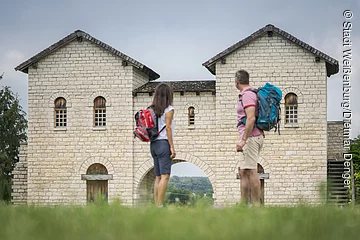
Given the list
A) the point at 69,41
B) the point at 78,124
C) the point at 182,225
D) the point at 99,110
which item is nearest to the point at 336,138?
the point at 99,110

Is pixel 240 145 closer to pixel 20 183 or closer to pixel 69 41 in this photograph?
pixel 69 41

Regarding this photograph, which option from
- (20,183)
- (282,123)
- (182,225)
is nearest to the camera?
(182,225)

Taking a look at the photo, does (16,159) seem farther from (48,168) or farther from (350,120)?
(350,120)

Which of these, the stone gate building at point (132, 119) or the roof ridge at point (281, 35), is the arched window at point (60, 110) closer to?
the stone gate building at point (132, 119)

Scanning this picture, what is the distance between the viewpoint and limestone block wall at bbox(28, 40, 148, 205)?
3059 cm

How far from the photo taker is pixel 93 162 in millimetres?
30641

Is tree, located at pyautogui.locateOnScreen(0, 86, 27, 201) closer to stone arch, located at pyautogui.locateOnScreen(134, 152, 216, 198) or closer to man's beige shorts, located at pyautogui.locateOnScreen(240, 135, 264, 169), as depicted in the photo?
stone arch, located at pyautogui.locateOnScreen(134, 152, 216, 198)

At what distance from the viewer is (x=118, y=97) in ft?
101

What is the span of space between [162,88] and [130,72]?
65.7 ft

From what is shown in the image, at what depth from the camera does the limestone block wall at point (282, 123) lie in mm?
29203

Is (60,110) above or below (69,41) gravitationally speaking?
below

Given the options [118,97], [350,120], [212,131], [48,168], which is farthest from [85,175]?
[350,120]

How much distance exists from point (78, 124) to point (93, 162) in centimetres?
182

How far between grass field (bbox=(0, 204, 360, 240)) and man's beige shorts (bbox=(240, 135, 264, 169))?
480cm
